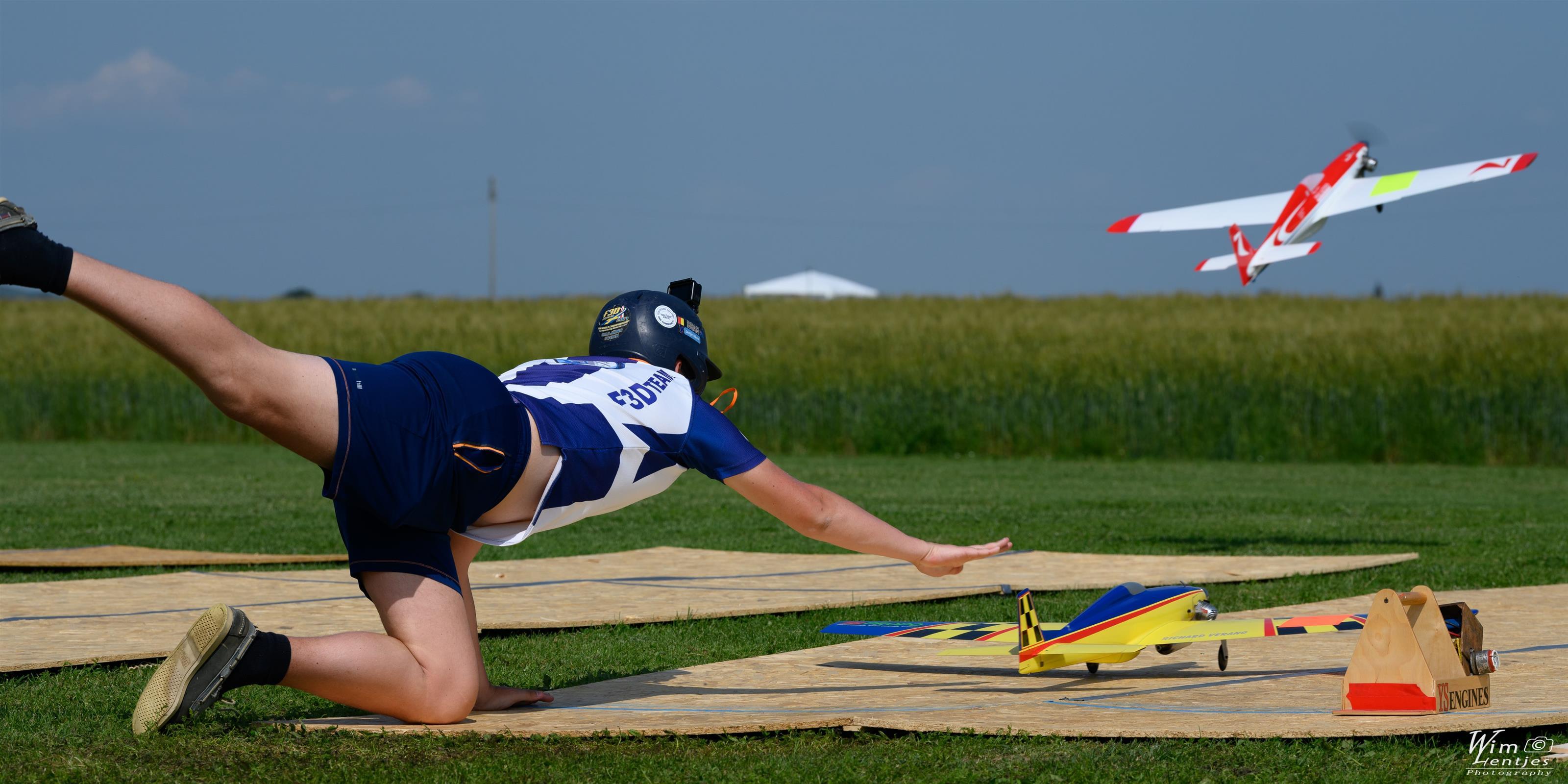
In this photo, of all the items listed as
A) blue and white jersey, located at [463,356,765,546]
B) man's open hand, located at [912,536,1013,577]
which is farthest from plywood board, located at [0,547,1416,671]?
man's open hand, located at [912,536,1013,577]

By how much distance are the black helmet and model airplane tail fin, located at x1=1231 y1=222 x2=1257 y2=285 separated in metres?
4.56

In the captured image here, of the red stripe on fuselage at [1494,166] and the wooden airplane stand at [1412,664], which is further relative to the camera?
the red stripe on fuselage at [1494,166]

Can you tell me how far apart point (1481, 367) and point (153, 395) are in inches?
741

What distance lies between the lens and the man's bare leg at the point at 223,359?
2822 millimetres

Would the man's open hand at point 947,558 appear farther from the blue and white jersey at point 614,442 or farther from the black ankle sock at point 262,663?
the black ankle sock at point 262,663

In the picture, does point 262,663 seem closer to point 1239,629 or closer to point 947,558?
point 947,558

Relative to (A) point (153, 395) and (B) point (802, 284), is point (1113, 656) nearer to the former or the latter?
(A) point (153, 395)

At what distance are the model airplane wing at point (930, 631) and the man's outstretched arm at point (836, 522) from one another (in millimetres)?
784

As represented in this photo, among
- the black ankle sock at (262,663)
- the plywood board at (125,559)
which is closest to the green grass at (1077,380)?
the plywood board at (125,559)

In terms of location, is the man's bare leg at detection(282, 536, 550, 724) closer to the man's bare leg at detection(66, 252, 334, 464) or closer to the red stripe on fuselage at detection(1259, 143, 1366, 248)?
the man's bare leg at detection(66, 252, 334, 464)

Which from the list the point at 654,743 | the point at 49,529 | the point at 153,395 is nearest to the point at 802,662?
the point at 654,743

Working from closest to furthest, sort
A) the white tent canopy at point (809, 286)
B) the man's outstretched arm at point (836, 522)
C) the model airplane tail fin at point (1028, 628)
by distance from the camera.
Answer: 1. the man's outstretched arm at point (836, 522)
2. the model airplane tail fin at point (1028, 628)
3. the white tent canopy at point (809, 286)

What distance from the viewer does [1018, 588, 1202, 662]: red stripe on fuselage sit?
3.99 m

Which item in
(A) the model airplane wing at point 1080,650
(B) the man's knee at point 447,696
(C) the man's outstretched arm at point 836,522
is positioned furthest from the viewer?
(A) the model airplane wing at point 1080,650
